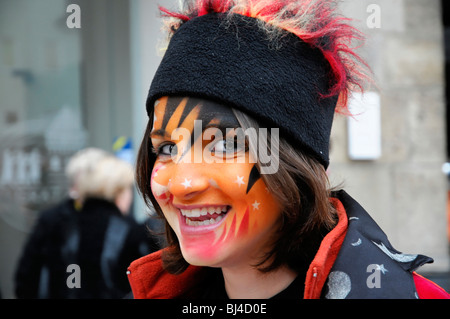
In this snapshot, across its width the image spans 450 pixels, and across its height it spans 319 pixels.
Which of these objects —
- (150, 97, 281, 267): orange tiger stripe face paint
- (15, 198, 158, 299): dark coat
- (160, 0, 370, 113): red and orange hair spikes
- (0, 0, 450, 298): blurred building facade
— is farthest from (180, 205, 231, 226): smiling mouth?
(0, 0, 450, 298): blurred building facade

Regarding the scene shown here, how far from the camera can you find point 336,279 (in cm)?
135

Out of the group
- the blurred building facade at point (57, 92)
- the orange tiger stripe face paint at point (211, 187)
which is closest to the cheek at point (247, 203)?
the orange tiger stripe face paint at point (211, 187)

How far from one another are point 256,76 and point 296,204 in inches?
15.6

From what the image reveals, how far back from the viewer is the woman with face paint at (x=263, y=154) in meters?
1.36

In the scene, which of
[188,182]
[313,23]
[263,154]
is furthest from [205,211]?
[313,23]

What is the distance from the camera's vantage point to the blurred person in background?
3.35 m

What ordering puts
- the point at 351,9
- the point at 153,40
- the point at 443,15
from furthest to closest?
the point at 153,40
the point at 443,15
the point at 351,9

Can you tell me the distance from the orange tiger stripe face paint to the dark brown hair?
4 centimetres
